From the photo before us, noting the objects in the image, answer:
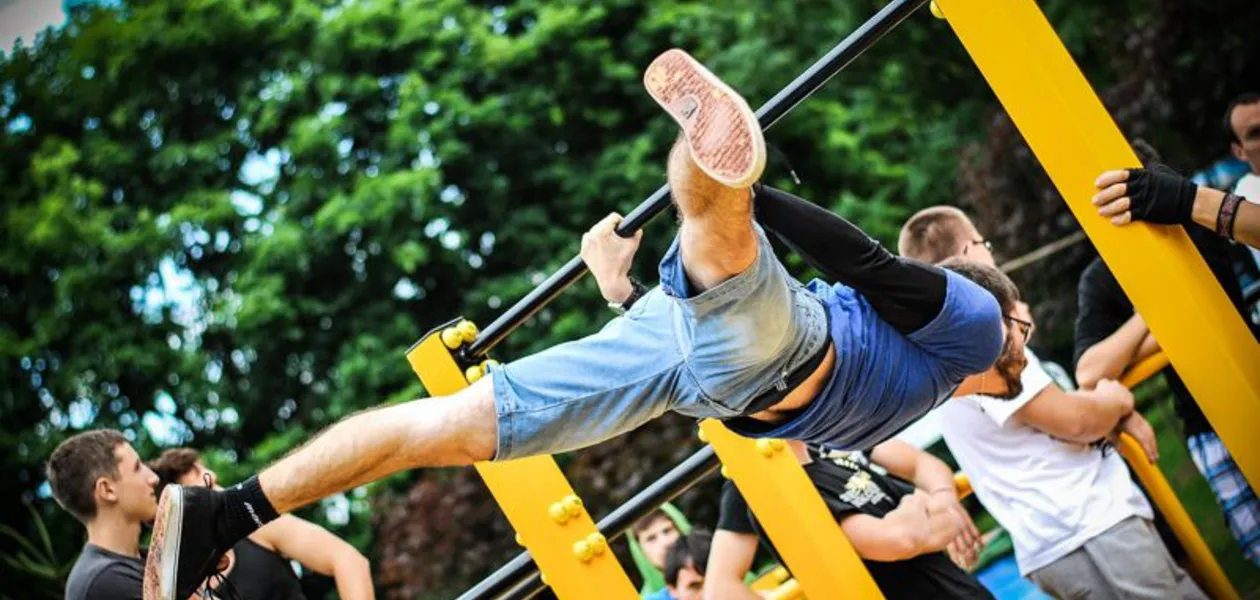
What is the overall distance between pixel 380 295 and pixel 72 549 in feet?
Answer: 9.65

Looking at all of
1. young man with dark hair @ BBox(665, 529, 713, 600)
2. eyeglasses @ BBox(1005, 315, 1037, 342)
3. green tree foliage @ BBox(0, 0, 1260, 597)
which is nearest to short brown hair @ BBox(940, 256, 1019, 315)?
eyeglasses @ BBox(1005, 315, 1037, 342)

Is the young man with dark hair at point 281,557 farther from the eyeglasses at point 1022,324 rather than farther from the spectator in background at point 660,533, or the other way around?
the eyeglasses at point 1022,324

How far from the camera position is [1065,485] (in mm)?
3061

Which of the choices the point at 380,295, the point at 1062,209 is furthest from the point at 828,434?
the point at 380,295

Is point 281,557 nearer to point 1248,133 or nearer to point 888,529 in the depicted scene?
point 888,529

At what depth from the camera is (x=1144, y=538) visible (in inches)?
117

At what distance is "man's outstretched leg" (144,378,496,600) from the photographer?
2365mm

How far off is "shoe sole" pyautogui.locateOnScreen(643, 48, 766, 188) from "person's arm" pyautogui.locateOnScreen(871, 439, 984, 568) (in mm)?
1286

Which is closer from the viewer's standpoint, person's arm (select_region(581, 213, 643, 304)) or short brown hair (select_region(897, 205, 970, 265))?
person's arm (select_region(581, 213, 643, 304))

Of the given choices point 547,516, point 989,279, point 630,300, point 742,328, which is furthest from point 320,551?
point 989,279

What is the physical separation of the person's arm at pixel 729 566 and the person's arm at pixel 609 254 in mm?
694

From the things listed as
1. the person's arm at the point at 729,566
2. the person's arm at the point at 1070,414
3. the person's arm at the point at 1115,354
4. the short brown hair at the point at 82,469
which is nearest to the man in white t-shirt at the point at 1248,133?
the person's arm at the point at 1115,354

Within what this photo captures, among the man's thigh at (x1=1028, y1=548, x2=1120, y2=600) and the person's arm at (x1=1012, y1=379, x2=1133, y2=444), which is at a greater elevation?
the person's arm at (x1=1012, y1=379, x2=1133, y2=444)

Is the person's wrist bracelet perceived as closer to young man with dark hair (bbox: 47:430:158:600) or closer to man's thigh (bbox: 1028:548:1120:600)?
man's thigh (bbox: 1028:548:1120:600)
